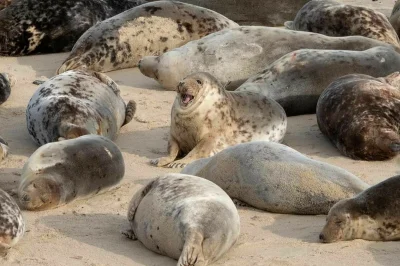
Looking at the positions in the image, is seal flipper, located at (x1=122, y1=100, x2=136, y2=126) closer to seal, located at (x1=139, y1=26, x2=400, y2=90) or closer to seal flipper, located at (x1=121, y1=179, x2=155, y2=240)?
seal, located at (x1=139, y1=26, x2=400, y2=90)

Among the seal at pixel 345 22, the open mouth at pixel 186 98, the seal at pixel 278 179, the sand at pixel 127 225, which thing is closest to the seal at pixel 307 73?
the sand at pixel 127 225

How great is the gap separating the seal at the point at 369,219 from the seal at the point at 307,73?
356cm

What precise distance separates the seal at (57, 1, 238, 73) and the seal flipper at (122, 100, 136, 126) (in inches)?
78.8

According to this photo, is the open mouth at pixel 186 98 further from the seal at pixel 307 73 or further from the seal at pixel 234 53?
the seal at pixel 234 53

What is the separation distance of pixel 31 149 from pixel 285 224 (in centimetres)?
281

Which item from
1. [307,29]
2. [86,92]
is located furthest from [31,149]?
[307,29]

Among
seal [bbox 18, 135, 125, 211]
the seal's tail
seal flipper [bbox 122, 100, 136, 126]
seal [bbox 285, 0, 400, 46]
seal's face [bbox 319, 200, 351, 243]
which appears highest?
seal's face [bbox 319, 200, 351, 243]

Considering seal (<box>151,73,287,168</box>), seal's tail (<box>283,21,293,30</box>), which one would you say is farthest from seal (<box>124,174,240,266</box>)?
seal's tail (<box>283,21,293,30</box>)

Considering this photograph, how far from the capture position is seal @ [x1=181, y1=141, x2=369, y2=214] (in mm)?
6918

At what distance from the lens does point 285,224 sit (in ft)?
22.2

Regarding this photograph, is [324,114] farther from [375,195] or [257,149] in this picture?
[375,195]

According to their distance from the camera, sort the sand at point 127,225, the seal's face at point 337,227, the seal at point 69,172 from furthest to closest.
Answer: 1. the seal at point 69,172
2. the seal's face at point 337,227
3. the sand at point 127,225

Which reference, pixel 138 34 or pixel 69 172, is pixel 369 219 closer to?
pixel 69 172

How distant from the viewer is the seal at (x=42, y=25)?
12570 millimetres
